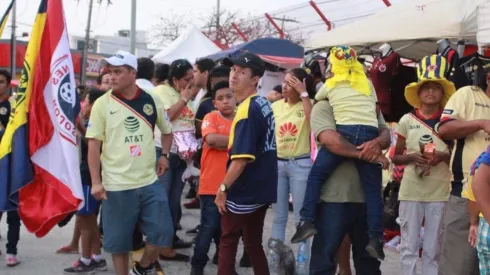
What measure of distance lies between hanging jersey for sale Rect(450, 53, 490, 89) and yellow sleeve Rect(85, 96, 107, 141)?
2866 millimetres

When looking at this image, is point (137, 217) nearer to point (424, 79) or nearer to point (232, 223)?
point (232, 223)

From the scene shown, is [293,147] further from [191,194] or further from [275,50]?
[275,50]

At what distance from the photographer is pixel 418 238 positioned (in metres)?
5.49

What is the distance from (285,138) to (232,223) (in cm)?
147

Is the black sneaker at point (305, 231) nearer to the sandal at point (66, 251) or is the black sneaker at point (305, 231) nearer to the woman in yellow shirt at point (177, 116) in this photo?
the woman in yellow shirt at point (177, 116)

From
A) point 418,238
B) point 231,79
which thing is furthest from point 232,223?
point 418,238

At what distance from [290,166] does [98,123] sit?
192 centimetres

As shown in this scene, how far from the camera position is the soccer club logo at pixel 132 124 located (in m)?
5.36

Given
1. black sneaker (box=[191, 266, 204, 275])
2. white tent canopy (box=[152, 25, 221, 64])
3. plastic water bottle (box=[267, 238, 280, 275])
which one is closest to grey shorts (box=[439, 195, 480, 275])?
plastic water bottle (box=[267, 238, 280, 275])


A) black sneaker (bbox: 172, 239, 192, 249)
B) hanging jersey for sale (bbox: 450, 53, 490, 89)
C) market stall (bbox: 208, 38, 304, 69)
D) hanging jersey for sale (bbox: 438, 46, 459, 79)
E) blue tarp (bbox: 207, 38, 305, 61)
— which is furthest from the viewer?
blue tarp (bbox: 207, 38, 305, 61)

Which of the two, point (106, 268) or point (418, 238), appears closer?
point (418, 238)

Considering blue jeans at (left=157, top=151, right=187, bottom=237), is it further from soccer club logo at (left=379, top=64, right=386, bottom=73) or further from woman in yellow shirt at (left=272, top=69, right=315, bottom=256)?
soccer club logo at (left=379, top=64, right=386, bottom=73)

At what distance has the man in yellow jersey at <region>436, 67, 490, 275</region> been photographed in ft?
14.7

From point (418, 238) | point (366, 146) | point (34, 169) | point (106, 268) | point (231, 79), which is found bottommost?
point (106, 268)
